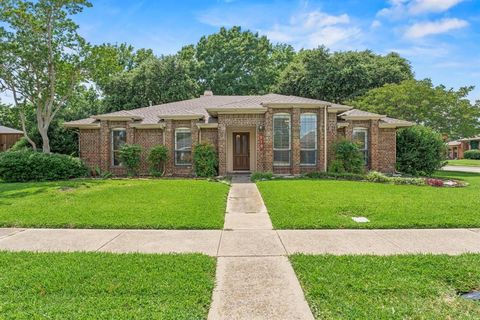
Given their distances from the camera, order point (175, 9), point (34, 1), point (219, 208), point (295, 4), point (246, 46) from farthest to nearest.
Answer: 1. point (246, 46)
2. point (34, 1)
3. point (175, 9)
4. point (295, 4)
5. point (219, 208)

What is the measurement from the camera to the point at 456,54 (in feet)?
44.5

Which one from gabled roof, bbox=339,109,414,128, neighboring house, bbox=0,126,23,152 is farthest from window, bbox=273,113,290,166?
neighboring house, bbox=0,126,23,152

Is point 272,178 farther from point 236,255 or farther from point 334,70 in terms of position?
point 334,70

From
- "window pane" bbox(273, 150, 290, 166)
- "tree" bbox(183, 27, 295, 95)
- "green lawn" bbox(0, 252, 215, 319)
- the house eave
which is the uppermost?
"tree" bbox(183, 27, 295, 95)

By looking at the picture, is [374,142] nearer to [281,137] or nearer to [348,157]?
[348,157]

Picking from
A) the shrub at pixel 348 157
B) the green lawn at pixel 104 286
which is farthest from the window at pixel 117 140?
the green lawn at pixel 104 286

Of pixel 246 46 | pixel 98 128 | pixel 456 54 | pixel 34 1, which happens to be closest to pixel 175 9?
pixel 98 128

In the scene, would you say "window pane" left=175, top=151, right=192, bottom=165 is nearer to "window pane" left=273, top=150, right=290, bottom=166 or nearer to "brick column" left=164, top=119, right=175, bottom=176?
"brick column" left=164, top=119, right=175, bottom=176

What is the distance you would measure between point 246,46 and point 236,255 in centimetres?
3412

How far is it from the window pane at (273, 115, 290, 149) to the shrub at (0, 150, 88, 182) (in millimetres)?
10103

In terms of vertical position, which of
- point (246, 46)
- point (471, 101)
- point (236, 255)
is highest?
point (246, 46)

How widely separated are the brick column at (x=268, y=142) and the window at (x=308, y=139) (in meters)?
1.49

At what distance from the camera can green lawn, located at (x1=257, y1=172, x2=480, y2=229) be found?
6.32 metres

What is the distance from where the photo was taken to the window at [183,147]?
15719 mm
